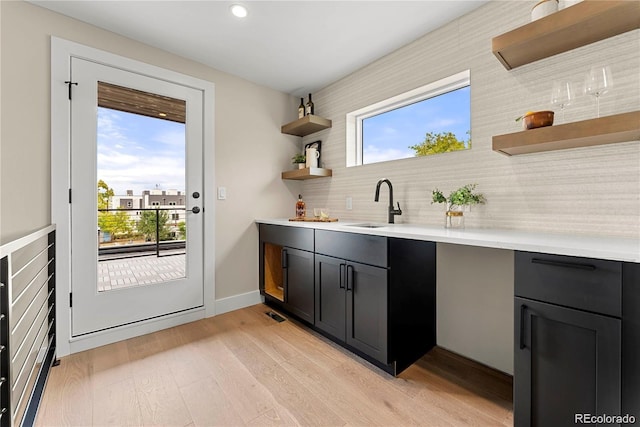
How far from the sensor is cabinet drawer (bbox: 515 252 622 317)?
0.96m

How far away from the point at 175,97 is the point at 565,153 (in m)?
2.81

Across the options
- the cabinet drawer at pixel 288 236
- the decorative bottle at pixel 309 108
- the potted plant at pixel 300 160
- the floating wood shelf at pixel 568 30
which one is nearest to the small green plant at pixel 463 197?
the floating wood shelf at pixel 568 30

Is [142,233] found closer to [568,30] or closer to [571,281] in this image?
[571,281]

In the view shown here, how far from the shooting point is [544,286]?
3.64 feet

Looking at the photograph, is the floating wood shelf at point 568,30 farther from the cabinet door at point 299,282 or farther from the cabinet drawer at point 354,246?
the cabinet door at point 299,282

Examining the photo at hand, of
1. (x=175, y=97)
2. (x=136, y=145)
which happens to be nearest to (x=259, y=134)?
(x=175, y=97)

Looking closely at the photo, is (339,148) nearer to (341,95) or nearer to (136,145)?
(341,95)

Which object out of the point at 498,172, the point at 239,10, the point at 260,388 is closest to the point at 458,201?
the point at 498,172

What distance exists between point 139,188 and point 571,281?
2.70 m

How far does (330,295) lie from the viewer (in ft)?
6.87

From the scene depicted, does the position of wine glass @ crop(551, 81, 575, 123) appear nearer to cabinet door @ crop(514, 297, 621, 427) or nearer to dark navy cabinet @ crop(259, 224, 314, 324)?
cabinet door @ crop(514, 297, 621, 427)

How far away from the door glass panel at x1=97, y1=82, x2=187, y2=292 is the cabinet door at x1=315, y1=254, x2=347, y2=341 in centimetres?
126

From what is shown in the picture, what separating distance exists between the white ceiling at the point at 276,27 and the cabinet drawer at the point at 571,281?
1.67 metres

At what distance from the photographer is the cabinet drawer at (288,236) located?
90.3 inches
